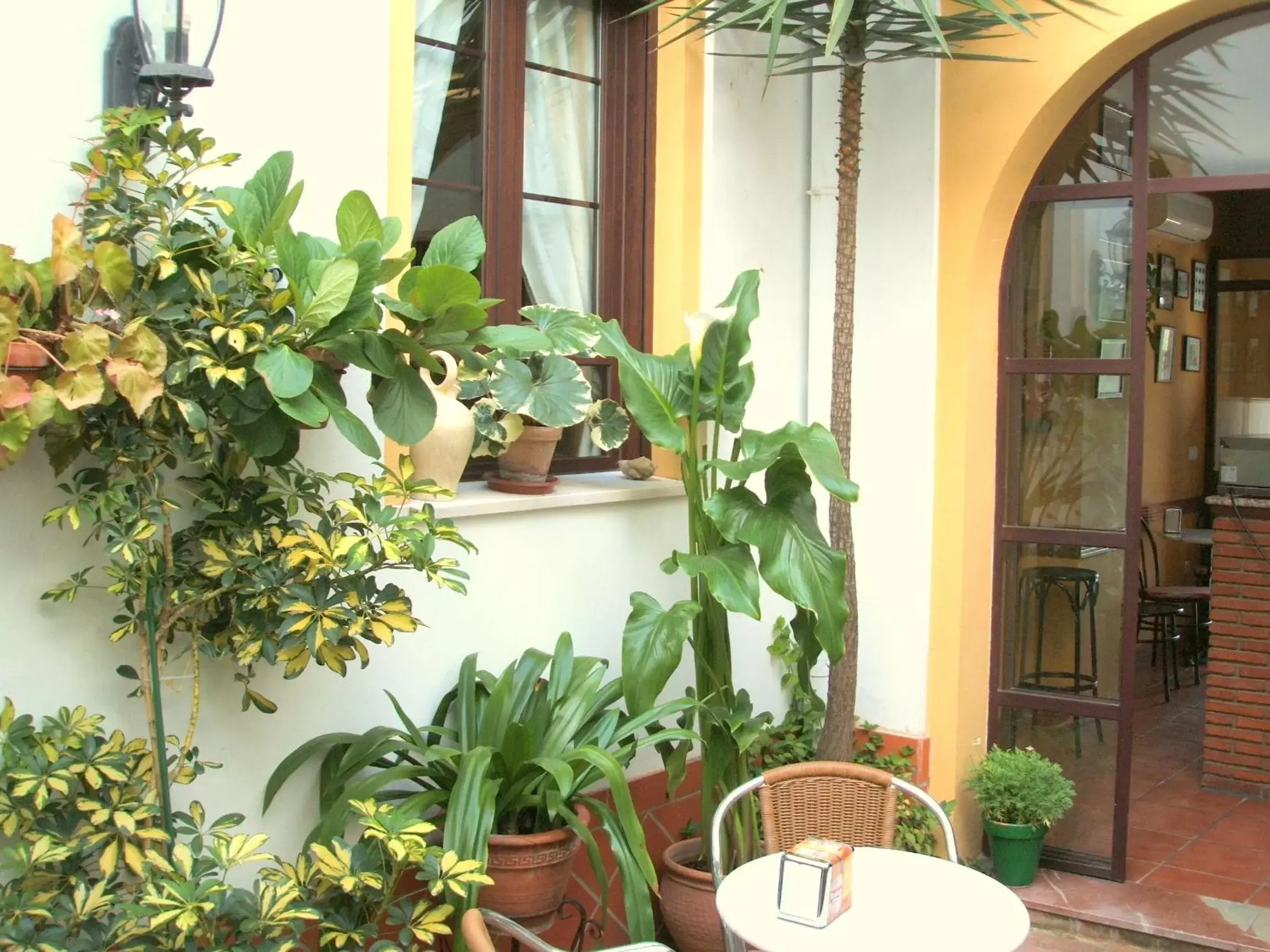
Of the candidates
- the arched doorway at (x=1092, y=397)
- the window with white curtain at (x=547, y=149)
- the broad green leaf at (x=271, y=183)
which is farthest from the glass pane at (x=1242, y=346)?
the broad green leaf at (x=271, y=183)

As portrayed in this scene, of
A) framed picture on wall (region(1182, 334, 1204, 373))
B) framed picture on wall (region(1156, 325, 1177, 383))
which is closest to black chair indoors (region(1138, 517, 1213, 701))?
framed picture on wall (region(1156, 325, 1177, 383))

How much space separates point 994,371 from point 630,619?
1948 millimetres

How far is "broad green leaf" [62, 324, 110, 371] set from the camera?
2.16 m

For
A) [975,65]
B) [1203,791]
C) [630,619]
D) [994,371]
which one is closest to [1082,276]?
[994,371]

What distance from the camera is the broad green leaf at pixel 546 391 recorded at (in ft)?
11.0

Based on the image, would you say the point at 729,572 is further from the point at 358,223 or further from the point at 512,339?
the point at 358,223

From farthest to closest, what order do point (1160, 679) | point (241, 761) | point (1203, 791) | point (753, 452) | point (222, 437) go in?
point (1160, 679) < point (1203, 791) < point (753, 452) < point (241, 761) < point (222, 437)

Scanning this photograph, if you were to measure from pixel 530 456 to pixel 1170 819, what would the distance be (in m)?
3.41

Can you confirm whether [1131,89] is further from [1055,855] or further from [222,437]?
[222,437]

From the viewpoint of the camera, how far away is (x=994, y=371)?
15.2 ft

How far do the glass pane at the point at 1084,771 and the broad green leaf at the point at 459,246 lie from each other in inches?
114

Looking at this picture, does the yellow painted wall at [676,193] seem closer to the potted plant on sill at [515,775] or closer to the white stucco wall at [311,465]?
the white stucco wall at [311,465]

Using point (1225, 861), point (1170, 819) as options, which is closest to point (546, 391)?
point (1225, 861)

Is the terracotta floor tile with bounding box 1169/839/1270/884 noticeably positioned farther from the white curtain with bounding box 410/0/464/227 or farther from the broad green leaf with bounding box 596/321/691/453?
the white curtain with bounding box 410/0/464/227
